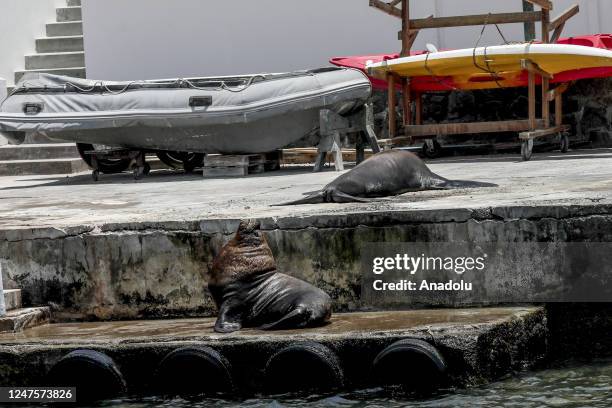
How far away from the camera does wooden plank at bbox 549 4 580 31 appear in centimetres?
1259

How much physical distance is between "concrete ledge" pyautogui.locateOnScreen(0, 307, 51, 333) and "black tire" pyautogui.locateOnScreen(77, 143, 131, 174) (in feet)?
16.1

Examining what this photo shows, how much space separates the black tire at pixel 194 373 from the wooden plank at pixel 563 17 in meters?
6.96

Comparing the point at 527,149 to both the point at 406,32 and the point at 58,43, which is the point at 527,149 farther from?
the point at 58,43

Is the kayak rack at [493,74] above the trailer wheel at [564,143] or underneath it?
above

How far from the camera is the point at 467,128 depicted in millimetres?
12523

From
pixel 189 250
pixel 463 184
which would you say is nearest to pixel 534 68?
pixel 463 184

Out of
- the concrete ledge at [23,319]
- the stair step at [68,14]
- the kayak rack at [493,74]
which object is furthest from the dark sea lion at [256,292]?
the stair step at [68,14]

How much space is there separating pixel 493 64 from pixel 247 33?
3795 mm

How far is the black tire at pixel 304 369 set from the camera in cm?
670

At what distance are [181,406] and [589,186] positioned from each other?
346cm

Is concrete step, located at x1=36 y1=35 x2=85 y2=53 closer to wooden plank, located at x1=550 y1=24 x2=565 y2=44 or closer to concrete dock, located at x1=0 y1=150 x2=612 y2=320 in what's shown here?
wooden plank, located at x1=550 y1=24 x2=565 y2=44

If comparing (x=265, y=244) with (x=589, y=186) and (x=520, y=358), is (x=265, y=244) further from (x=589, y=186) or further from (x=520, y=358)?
(x=589, y=186)

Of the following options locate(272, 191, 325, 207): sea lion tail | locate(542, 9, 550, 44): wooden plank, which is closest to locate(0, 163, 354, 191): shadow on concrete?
locate(542, 9, 550, 44): wooden plank

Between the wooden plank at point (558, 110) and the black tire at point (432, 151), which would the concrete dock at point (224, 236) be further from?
the black tire at point (432, 151)
